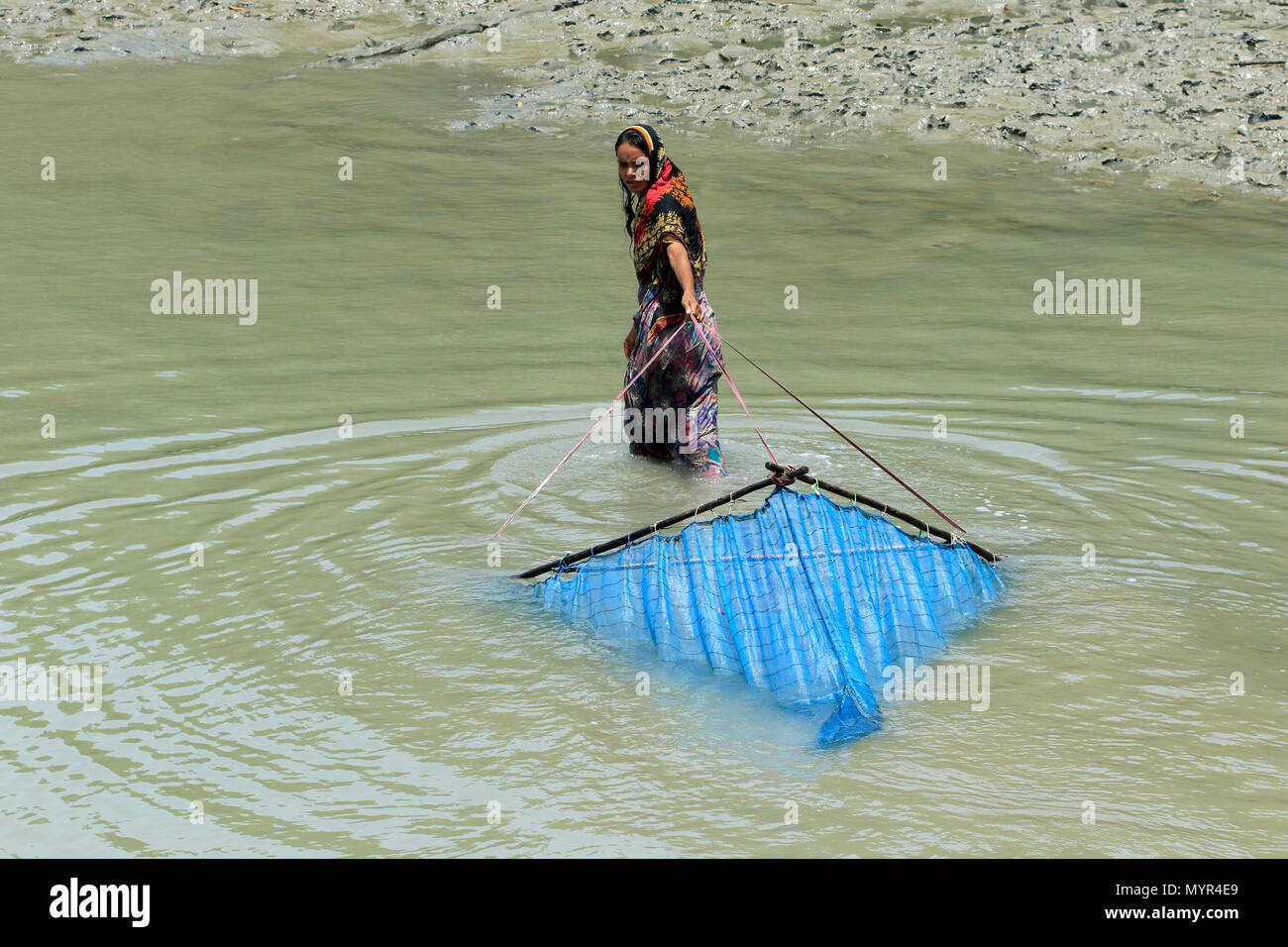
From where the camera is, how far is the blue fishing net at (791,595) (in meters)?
4.59

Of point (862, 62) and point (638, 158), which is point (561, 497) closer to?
point (638, 158)

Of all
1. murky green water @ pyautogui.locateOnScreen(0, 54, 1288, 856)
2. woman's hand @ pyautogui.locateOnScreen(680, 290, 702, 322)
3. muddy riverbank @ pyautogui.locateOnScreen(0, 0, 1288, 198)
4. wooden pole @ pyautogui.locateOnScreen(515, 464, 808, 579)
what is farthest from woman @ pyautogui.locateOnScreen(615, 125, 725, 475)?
muddy riverbank @ pyautogui.locateOnScreen(0, 0, 1288, 198)

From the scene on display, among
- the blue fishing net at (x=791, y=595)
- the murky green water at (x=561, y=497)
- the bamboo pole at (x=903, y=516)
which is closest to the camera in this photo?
the murky green water at (x=561, y=497)

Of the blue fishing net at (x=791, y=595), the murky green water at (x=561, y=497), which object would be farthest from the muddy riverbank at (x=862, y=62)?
the blue fishing net at (x=791, y=595)

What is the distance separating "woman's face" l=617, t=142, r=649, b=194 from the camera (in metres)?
6.41

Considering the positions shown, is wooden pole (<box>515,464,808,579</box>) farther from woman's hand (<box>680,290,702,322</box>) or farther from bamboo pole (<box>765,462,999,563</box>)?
woman's hand (<box>680,290,702,322</box>)

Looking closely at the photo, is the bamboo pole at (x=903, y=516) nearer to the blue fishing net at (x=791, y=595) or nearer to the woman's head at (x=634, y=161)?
the blue fishing net at (x=791, y=595)

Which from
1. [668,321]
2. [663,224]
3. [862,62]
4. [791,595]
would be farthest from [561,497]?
[862,62]

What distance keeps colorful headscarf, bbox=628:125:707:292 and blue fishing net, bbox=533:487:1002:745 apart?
1.85 metres

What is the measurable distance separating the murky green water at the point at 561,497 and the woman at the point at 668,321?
0.22 meters

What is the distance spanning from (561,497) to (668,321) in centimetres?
97

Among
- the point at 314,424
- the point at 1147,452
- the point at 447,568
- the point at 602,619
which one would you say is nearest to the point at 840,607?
the point at 602,619

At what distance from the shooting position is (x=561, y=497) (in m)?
6.57

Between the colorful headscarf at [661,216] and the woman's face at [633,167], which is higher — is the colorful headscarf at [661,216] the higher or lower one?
the lower one
